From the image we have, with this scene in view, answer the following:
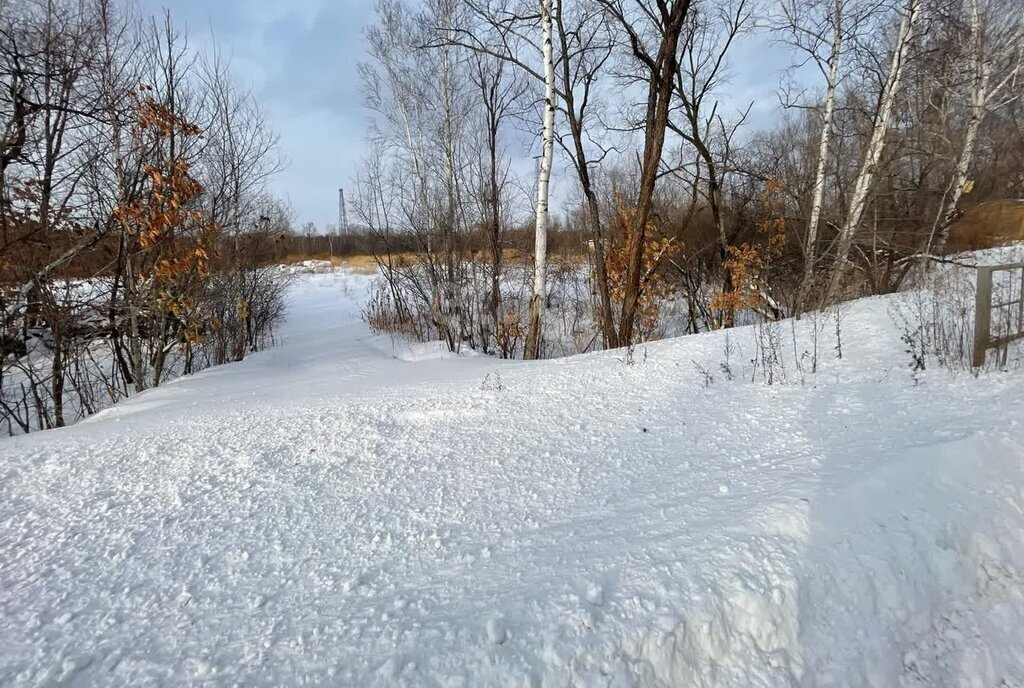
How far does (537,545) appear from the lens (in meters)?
2.36

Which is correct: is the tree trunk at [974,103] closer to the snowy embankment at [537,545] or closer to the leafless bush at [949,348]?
the leafless bush at [949,348]

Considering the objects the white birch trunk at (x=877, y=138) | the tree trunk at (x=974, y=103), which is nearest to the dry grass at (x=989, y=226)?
the tree trunk at (x=974, y=103)

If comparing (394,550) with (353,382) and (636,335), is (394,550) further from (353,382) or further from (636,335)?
(636,335)

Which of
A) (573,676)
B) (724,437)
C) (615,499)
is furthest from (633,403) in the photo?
(573,676)

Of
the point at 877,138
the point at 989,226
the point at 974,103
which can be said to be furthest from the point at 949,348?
the point at 989,226

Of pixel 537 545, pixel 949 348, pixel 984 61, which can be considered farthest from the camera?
pixel 984 61

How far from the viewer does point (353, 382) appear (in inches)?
225

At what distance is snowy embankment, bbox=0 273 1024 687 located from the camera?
5.76 ft

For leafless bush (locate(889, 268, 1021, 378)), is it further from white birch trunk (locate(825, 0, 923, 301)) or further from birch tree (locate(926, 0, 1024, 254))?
birch tree (locate(926, 0, 1024, 254))

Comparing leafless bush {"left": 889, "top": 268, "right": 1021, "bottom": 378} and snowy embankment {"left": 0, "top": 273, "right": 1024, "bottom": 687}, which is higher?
leafless bush {"left": 889, "top": 268, "right": 1021, "bottom": 378}

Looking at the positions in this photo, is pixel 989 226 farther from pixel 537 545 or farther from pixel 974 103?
pixel 537 545

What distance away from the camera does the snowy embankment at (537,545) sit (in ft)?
5.76

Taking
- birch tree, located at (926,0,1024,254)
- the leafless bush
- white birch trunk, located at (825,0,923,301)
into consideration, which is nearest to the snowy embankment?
the leafless bush

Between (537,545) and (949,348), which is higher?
(949,348)
